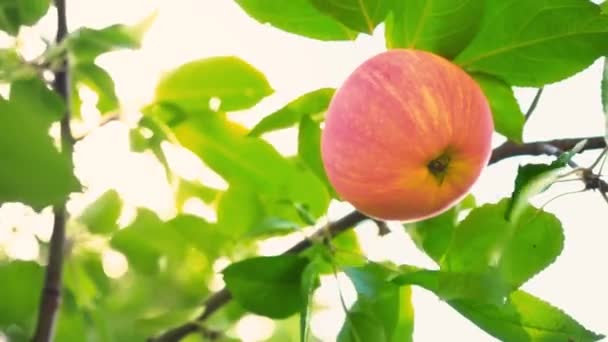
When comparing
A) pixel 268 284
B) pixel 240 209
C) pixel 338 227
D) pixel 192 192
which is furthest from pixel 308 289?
pixel 192 192

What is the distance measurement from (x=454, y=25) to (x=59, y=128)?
33cm

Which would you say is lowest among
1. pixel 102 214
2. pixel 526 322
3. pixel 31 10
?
pixel 526 322

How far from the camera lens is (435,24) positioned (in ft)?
2.24

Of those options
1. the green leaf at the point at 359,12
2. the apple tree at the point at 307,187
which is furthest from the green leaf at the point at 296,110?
the green leaf at the point at 359,12

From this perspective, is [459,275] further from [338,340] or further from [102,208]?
[102,208]

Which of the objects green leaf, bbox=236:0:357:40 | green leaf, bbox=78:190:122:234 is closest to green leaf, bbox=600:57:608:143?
green leaf, bbox=236:0:357:40

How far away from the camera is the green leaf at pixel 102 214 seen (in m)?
0.97

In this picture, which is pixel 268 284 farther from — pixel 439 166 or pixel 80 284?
pixel 80 284

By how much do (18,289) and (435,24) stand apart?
0.40m

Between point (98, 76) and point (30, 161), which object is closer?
point (30, 161)

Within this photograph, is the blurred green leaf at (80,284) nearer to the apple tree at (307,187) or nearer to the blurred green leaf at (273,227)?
the apple tree at (307,187)

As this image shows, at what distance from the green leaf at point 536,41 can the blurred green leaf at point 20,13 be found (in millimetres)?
341

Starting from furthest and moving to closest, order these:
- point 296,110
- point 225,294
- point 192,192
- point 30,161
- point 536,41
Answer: point 192,192 → point 225,294 → point 296,110 → point 536,41 → point 30,161

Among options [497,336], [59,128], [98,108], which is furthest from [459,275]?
[98,108]
